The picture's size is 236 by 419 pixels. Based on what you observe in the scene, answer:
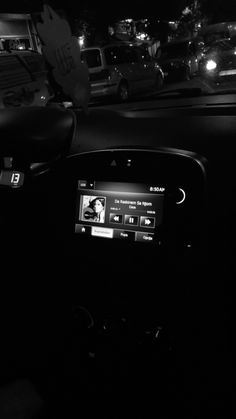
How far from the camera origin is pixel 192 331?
5.04 ft

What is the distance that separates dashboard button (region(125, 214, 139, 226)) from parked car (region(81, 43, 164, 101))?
965 cm

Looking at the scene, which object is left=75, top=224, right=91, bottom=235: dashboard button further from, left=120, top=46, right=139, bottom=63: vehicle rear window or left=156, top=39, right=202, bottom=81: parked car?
left=156, top=39, right=202, bottom=81: parked car

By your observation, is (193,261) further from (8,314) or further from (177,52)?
(177,52)

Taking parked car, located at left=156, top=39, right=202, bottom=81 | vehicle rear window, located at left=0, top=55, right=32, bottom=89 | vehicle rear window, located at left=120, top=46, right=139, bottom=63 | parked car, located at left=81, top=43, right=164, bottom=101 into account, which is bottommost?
vehicle rear window, located at left=0, top=55, right=32, bottom=89

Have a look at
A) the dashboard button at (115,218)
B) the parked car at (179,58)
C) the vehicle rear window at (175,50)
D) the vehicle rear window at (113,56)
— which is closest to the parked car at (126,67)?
the vehicle rear window at (113,56)

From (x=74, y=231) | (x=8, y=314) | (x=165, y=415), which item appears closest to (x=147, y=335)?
(x=165, y=415)

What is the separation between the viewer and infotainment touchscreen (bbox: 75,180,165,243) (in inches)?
59.8

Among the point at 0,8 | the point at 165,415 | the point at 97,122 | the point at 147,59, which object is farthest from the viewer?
the point at 147,59

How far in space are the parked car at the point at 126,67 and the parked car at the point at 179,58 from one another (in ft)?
2.92

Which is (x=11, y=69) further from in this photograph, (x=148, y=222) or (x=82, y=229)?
(x=148, y=222)

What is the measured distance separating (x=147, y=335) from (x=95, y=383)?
31cm

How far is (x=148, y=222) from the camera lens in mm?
1533

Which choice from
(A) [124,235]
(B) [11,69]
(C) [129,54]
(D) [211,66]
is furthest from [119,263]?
(C) [129,54]

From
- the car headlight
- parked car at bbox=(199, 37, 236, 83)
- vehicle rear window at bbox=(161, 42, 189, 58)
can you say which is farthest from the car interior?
vehicle rear window at bbox=(161, 42, 189, 58)
